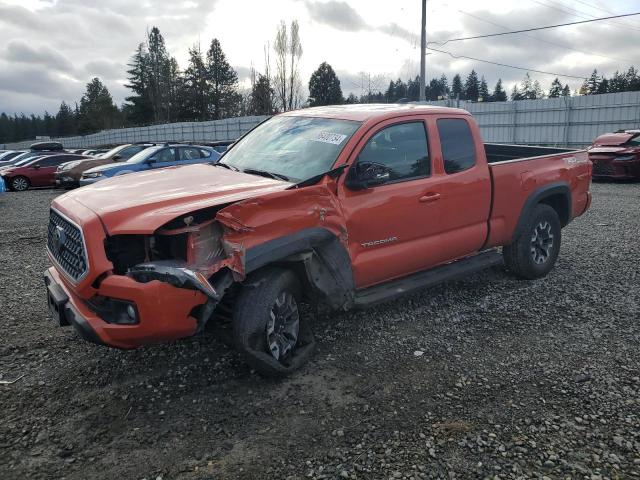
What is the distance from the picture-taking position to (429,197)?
463 centimetres

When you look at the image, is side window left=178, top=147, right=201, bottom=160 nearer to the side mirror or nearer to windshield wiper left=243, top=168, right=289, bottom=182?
windshield wiper left=243, top=168, right=289, bottom=182

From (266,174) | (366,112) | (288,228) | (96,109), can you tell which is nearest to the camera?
(288,228)

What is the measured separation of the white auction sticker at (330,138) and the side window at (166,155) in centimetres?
1133

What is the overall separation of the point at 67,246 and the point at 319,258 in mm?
1774

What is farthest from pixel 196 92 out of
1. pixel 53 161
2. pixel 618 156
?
pixel 618 156

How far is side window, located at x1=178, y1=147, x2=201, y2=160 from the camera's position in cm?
1503

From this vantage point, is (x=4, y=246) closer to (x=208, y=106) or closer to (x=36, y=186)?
(x=36, y=186)

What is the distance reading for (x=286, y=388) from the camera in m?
3.70

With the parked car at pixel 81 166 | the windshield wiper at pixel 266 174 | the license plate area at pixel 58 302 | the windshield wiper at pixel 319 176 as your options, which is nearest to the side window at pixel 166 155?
the parked car at pixel 81 166

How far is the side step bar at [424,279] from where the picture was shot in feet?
14.0

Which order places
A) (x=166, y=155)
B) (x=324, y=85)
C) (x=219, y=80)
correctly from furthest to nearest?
(x=219, y=80) → (x=324, y=85) → (x=166, y=155)

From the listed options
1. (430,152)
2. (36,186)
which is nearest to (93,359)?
(430,152)

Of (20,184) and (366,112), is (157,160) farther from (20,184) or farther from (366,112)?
(366,112)

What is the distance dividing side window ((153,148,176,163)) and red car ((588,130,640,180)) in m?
12.3
